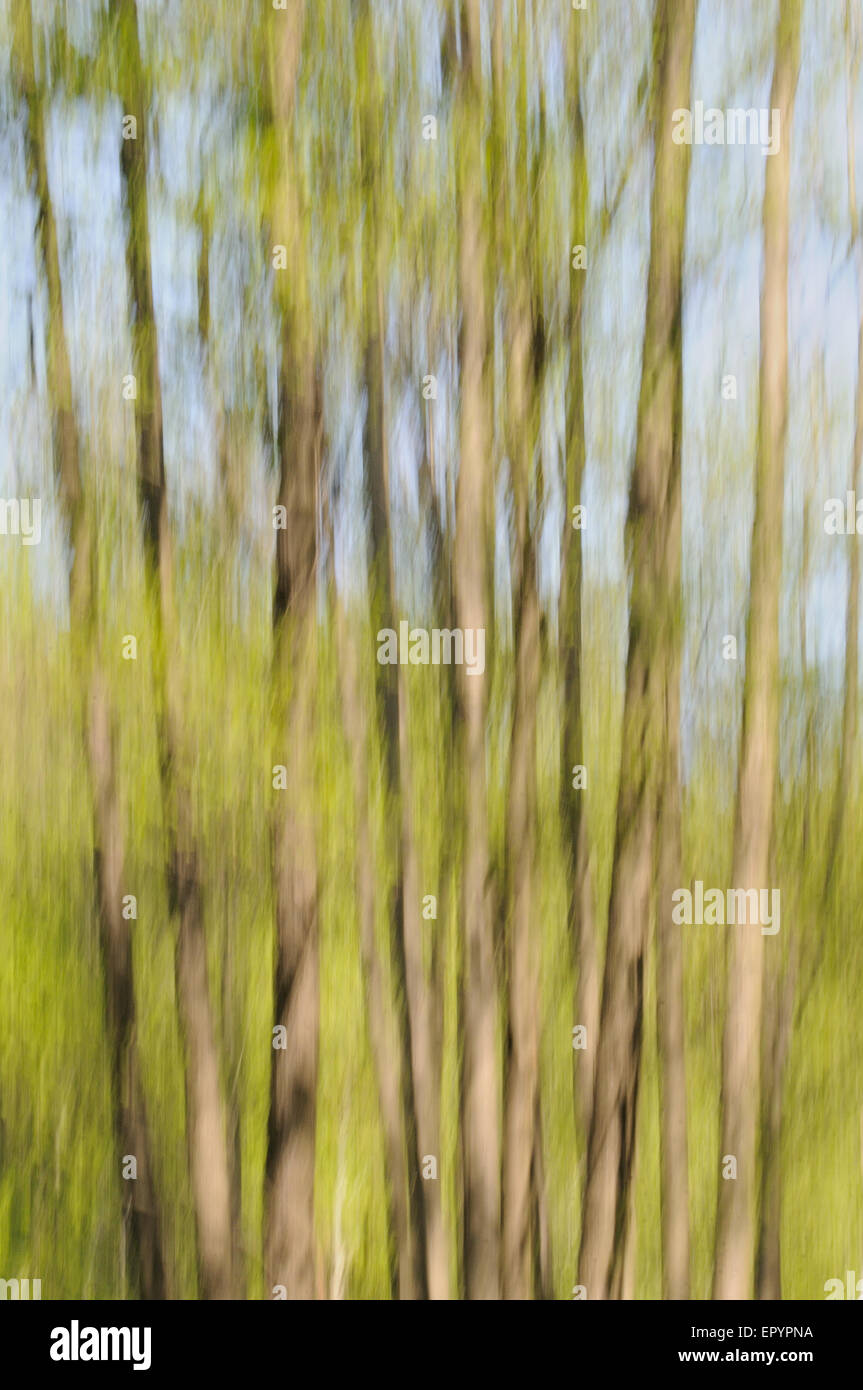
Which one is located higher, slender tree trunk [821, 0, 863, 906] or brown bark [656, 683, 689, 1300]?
slender tree trunk [821, 0, 863, 906]

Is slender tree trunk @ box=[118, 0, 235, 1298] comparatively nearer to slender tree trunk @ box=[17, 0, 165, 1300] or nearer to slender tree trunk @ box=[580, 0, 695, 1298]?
slender tree trunk @ box=[17, 0, 165, 1300]

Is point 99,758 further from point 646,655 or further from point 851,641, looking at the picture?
point 851,641

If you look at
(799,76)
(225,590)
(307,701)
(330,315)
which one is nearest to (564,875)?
(307,701)

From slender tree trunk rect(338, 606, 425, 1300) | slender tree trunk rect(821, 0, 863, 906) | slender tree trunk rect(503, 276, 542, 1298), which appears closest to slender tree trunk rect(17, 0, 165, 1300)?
slender tree trunk rect(338, 606, 425, 1300)

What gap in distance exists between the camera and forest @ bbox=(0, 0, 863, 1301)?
1.34 m

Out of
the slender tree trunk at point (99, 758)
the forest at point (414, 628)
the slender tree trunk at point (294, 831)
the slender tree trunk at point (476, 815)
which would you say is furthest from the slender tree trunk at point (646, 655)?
the slender tree trunk at point (99, 758)

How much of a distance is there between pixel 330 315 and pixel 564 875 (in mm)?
624

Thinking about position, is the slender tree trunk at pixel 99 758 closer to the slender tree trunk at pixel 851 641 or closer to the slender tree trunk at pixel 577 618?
the slender tree trunk at pixel 577 618

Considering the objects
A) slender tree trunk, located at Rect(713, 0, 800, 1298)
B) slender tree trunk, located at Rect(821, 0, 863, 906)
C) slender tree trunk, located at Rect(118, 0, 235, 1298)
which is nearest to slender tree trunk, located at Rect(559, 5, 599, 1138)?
slender tree trunk, located at Rect(713, 0, 800, 1298)

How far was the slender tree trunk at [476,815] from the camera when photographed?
1.34 meters

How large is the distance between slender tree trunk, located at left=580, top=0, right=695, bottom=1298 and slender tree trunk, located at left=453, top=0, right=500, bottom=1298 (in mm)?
105

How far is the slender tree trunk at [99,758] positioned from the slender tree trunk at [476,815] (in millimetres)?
331

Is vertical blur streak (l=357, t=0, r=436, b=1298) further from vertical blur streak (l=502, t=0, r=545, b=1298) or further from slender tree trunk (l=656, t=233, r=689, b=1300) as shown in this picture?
slender tree trunk (l=656, t=233, r=689, b=1300)

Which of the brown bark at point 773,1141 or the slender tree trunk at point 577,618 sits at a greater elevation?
the slender tree trunk at point 577,618
